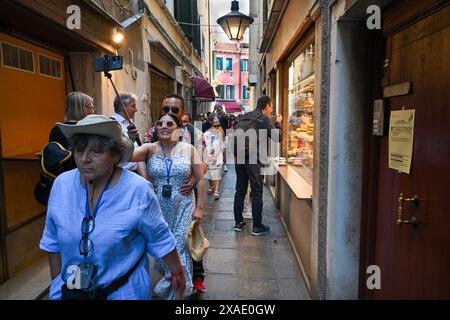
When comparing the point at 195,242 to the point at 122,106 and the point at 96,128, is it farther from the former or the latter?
the point at 96,128

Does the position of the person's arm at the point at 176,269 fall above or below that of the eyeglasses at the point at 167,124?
below

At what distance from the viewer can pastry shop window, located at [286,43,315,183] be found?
4352 mm

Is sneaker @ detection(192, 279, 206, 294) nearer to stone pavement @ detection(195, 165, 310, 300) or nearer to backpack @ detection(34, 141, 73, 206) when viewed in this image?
stone pavement @ detection(195, 165, 310, 300)

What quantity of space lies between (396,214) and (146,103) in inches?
244

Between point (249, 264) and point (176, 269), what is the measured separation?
2.62 meters

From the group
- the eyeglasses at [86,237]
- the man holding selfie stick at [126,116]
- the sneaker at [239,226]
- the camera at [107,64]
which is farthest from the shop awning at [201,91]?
the eyeglasses at [86,237]

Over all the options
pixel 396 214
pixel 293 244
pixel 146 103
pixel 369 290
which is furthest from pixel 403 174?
pixel 146 103

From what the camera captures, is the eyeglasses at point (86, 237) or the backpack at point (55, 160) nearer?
the eyeglasses at point (86, 237)

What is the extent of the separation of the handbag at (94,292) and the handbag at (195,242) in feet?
5.04

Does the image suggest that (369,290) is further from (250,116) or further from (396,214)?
(250,116)

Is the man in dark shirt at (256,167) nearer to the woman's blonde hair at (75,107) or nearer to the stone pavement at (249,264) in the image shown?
the stone pavement at (249,264)

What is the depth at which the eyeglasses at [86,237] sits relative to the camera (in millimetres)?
1580

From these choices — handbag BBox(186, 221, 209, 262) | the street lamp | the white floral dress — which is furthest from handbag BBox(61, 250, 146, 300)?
the street lamp
